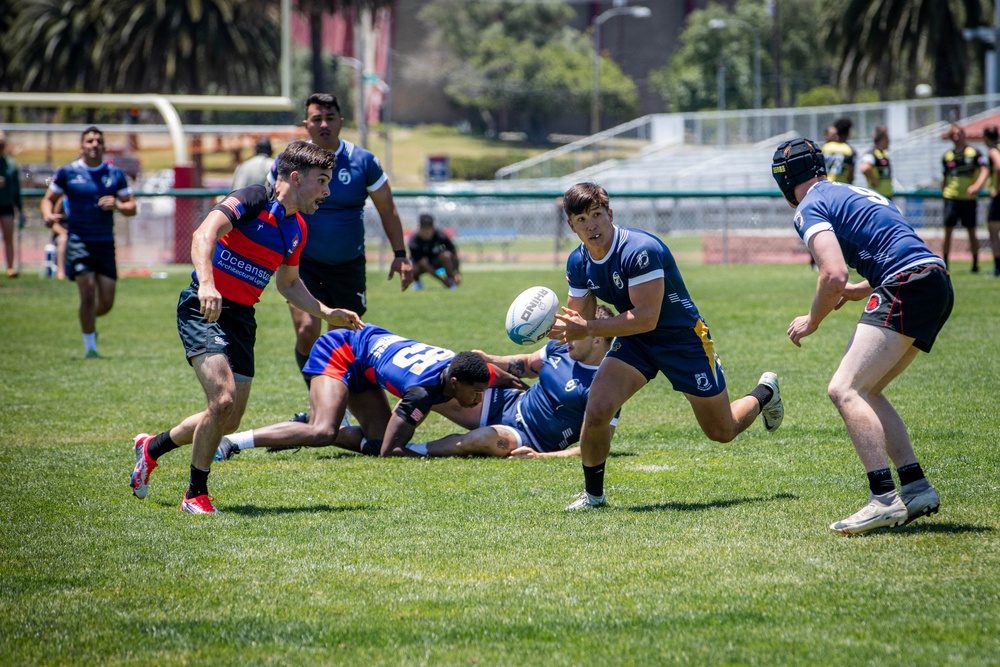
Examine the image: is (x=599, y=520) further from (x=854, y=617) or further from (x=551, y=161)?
(x=551, y=161)

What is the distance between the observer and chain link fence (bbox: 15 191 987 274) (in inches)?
974

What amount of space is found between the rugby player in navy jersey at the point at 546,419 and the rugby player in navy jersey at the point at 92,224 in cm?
602

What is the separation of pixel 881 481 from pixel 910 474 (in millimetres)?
279

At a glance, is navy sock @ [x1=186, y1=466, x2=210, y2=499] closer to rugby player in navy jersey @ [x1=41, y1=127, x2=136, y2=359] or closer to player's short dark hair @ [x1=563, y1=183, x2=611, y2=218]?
player's short dark hair @ [x1=563, y1=183, x2=611, y2=218]

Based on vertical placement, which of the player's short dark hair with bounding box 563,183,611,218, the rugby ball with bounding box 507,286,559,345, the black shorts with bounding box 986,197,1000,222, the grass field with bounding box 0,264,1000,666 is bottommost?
the grass field with bounding box 0,264,1000,666

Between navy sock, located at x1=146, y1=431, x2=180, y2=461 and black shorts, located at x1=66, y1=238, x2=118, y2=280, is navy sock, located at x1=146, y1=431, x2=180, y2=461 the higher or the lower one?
the lower one

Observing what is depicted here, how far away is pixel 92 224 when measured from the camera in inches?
489

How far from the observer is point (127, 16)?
4503 cm

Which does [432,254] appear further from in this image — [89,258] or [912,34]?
[912,34]

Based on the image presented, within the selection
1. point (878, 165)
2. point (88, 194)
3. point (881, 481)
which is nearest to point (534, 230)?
point (878, 165)

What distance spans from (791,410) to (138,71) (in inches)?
1618

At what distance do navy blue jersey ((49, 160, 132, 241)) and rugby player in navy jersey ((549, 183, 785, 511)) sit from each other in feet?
25.8

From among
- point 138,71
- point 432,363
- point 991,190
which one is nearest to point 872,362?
point 432,363

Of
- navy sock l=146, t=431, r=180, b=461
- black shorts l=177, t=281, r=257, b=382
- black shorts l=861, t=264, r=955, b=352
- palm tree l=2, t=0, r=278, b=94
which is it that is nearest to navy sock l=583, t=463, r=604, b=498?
black shorts l=861, t=264, r=955, b=352
